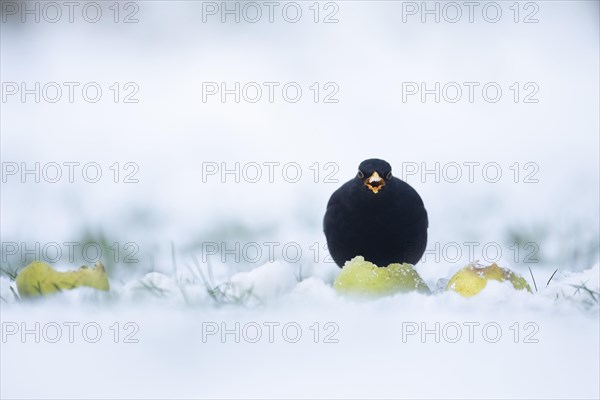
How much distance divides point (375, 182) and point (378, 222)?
0.09 meters

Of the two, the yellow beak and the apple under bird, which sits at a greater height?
the yellow beak

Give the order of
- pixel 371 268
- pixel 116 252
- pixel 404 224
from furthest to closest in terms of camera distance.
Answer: pixel 116 252 < pixel 404 224 < pixel 371 268

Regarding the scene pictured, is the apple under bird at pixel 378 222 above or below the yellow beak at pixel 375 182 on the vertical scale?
below

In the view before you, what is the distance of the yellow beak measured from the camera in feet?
4.73

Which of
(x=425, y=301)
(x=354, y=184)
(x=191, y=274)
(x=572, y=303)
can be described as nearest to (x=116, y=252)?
(x=191, y=274)

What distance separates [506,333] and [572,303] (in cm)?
12

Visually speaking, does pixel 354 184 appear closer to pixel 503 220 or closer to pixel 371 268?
pixel 371 268

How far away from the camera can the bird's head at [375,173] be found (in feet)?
4.74

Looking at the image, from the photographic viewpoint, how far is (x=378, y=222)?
4.92 feet

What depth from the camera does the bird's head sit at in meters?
1.45

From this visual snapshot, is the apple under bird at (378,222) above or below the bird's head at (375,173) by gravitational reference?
below

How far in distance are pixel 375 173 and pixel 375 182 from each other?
0.05ft

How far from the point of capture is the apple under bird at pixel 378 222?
4.90ft

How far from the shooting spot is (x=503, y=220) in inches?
66.6
